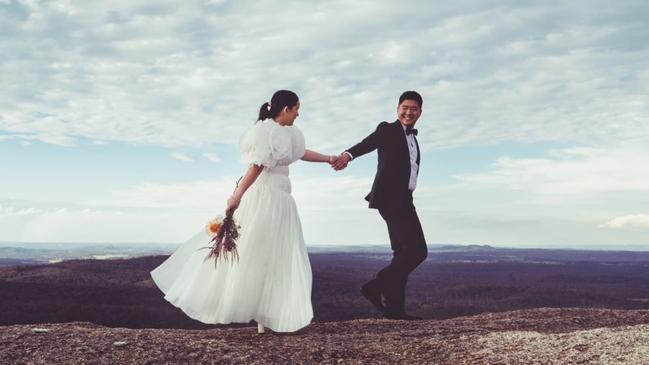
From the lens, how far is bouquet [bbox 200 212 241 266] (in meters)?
7.18

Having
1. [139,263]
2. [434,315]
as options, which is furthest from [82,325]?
[139,263]

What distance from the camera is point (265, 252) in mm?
7211

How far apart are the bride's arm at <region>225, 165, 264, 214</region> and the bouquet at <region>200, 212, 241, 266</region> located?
0.48 feet

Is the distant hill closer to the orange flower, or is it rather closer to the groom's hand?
the groom's hand

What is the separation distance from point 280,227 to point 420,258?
2.17m

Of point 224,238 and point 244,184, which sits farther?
point 224,238

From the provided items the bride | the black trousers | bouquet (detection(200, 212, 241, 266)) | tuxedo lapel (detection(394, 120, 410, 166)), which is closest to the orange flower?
bouquet (detection(200, 212, 241, 266))

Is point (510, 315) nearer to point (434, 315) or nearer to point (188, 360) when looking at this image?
point (188, 360)

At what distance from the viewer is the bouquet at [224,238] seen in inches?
283

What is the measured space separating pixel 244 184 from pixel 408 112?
2616 millimetres

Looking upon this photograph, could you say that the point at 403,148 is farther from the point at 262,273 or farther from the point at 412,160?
the point at 262,273

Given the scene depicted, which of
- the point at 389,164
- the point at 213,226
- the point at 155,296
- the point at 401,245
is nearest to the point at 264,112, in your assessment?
the point at 213,226

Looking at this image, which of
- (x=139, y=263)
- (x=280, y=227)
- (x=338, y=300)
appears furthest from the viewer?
(x=139, y=263)

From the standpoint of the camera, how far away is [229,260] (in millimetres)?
7309
